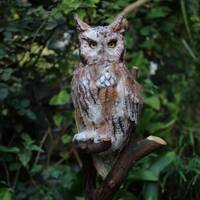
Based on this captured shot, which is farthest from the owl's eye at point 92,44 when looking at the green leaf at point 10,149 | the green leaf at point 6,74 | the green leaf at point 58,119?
the green leaf at point 58,119

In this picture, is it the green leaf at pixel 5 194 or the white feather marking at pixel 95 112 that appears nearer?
the white feather marking at pixel 95 112

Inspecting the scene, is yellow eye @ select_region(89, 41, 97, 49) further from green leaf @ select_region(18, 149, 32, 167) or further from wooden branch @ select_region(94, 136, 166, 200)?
green leaf @ select_region(18, 149, 32, 167)

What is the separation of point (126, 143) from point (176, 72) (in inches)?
58.3

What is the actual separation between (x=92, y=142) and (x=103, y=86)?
0.17 meters

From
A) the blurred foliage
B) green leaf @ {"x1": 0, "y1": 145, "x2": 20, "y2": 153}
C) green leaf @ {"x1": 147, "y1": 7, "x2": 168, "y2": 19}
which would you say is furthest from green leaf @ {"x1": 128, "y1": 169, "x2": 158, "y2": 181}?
green leaf @ {"x1": 147, "y1": 7, "x2": 168, "y2": 19}

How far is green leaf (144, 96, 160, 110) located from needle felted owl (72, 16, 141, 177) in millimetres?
1000

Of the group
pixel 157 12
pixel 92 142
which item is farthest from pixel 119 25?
pixel 157 12

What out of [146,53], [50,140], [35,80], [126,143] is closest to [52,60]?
[35,80]

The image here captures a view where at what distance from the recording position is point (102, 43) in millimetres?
1724

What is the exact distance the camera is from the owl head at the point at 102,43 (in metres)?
1.73

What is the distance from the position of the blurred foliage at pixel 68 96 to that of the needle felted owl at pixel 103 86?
442 millimetres

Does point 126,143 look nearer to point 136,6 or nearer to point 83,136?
point 83,136

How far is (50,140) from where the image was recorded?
9.55ft

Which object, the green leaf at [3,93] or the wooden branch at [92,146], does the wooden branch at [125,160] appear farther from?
the green leaf at [3,93]
